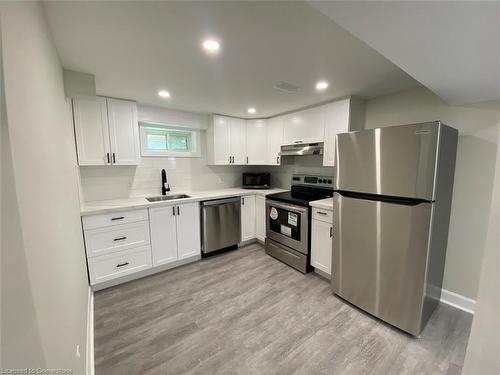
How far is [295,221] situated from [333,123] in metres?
1.37

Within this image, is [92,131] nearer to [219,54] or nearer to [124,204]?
[124,204]

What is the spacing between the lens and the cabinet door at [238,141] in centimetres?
357

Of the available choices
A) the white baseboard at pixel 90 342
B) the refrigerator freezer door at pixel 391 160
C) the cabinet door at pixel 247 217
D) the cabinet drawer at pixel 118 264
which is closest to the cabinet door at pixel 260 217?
the cabinet door at pixel 247 217

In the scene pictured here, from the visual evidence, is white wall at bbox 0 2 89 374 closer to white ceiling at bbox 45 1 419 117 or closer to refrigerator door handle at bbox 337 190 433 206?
white ceiling at bbox 45 1 419 117

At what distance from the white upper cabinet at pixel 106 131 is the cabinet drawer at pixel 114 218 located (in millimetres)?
662

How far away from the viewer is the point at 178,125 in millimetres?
3203

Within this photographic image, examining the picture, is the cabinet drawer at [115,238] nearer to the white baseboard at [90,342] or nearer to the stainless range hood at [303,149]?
the white baseboard at [90,342]

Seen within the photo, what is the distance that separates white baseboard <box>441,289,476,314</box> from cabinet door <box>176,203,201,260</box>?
9.59 feet

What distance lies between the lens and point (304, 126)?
3.01 meters

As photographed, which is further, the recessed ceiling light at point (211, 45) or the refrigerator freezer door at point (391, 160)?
the refrigerator freezer door at point (391, 160)

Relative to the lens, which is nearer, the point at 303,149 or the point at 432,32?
the point at 432,32

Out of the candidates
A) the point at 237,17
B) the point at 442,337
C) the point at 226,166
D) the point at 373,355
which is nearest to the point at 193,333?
the point at 373,355

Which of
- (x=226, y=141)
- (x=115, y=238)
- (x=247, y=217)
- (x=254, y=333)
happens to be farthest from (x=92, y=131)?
(x=254, y=333)

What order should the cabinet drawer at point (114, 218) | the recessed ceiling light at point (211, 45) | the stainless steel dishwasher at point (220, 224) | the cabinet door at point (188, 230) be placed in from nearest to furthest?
the recessed ceiling light at point (211, 45)
the cabinet drawer at point (114, 218)
the cabinet door at point (188, 230)
the stainless steel dishwasher at point (220, 224)
